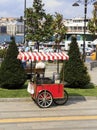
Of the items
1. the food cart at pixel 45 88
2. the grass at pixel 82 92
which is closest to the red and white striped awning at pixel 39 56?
the food cart at pixel 45 88

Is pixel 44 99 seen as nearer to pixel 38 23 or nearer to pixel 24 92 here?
pixel 24 92

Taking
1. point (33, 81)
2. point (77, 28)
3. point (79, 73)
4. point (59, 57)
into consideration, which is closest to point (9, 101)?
point (33, 81)

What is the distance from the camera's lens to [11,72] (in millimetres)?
17297

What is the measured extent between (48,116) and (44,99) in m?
1.42

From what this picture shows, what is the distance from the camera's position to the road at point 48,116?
12.0 meters

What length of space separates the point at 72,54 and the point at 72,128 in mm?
6979

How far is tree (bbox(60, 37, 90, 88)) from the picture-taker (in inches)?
712

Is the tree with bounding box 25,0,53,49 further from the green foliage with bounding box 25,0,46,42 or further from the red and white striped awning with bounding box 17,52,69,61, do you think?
the red and white striped awning with bounding box 17,52,69,61

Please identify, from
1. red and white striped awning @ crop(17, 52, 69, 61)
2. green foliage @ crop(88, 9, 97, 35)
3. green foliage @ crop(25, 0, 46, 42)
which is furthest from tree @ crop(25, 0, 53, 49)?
red and white striped awning @ crop(17, 52, 69, 61)

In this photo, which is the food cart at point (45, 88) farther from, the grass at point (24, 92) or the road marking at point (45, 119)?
the road marking at point (45, 119)

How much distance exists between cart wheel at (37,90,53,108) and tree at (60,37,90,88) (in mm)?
3265

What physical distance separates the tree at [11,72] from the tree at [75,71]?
188 cm

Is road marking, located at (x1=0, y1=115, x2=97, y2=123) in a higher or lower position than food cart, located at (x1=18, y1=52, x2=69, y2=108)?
lower

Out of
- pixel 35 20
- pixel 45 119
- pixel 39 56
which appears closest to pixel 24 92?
pixel 39 56
